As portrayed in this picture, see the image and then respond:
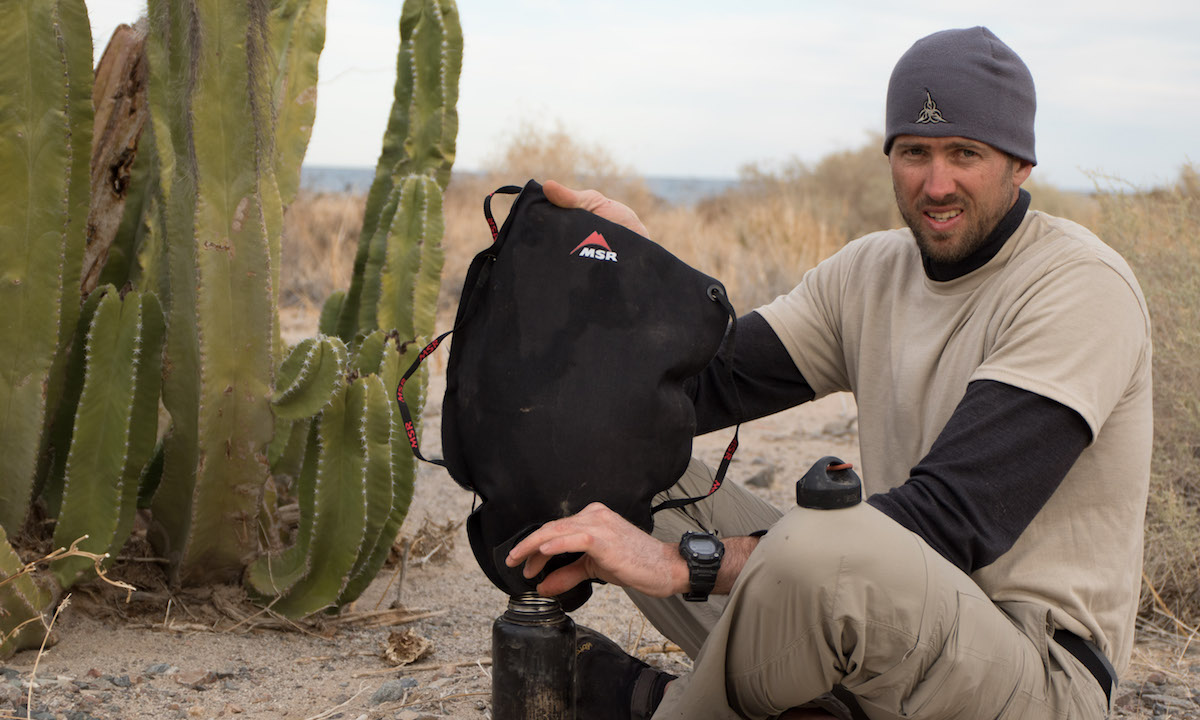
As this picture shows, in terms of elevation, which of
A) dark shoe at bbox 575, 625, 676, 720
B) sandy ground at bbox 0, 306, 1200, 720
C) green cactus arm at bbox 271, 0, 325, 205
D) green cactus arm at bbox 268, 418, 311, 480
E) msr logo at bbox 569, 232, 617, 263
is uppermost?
green cactus arm at bbox 271, 0, 325, 205

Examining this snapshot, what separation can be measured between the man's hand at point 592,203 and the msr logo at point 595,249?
0.09 metres

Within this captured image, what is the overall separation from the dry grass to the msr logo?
2134mm

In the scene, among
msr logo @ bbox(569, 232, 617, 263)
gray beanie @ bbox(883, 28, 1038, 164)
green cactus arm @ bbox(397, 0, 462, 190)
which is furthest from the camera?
green cactus arm @ bbox(397, 0, 462, 190)

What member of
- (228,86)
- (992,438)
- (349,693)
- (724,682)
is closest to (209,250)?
(228,86)

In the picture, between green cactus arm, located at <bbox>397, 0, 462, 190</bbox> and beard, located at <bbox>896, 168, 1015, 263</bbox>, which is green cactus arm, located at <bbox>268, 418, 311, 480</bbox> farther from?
beard, located at <bbox>896, 168, 1015, 263</bbox>

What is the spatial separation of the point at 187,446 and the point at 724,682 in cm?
169

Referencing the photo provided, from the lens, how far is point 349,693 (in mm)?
2740

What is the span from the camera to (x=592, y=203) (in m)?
2.34

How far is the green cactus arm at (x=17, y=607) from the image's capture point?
8.72 feet

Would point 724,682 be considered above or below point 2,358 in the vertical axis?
below

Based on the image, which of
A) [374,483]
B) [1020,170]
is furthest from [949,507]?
[374,483]

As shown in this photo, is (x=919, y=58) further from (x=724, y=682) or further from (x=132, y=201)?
(x=132, y=201)

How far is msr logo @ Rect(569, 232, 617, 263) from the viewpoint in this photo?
2.14 meters

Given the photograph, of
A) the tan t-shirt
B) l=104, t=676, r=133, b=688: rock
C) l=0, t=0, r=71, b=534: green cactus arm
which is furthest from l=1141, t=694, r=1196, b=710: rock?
l=0, t=0, r=71, b=534: green cactus arm
